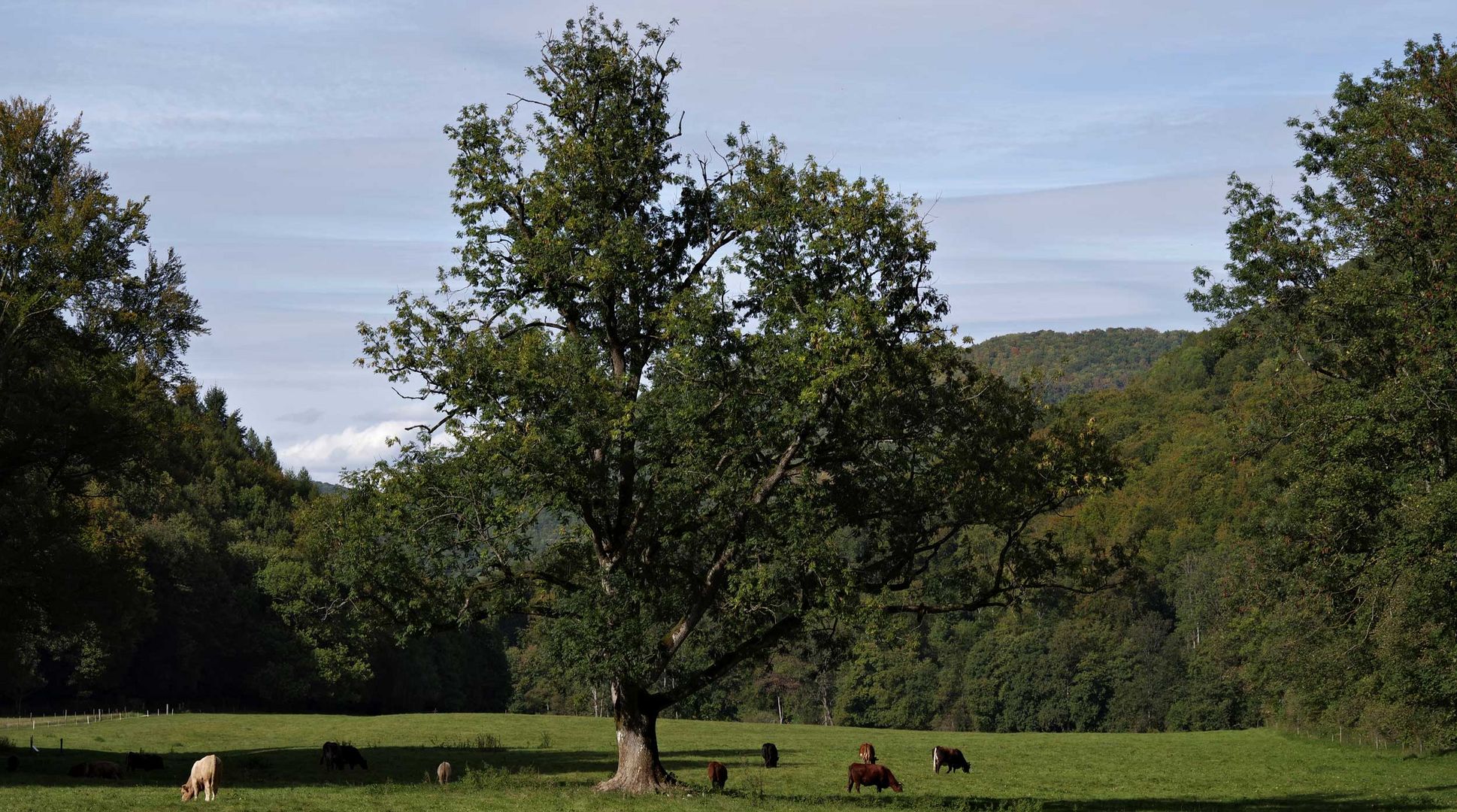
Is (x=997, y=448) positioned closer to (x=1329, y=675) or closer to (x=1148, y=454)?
(x=1329, y=675)

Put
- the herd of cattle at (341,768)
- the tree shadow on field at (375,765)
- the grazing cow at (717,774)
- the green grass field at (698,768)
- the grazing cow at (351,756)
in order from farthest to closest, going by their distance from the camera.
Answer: the grazing cow at (351,756)
the grazing cow at (717,774)
the tree shadow on field at (375,765)
the green grass field at (698,768)
the herd of cattle at (341,768)

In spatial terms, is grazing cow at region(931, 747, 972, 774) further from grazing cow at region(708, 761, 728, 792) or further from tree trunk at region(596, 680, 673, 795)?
tree trunk at region(596, 680, 673, 795)

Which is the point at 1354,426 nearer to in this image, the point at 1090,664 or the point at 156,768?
the point at 156,768

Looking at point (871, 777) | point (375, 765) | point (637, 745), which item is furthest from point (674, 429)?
point (375, 765)

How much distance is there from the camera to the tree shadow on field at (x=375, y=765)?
103 feet

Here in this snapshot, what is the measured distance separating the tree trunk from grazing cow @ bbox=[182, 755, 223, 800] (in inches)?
324

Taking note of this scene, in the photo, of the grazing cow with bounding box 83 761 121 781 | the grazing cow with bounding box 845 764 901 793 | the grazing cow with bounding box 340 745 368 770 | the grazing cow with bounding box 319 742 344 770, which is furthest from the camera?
the grazing cow with bounding box 340 745 368 770

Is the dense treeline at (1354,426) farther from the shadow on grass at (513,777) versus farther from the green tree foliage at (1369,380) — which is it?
the shadow on grass at (513,777)

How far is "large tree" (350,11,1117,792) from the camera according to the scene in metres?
25.3

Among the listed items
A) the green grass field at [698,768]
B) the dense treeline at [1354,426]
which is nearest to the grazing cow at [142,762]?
the green grass field at [698,768]

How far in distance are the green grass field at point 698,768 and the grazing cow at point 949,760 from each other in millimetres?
976

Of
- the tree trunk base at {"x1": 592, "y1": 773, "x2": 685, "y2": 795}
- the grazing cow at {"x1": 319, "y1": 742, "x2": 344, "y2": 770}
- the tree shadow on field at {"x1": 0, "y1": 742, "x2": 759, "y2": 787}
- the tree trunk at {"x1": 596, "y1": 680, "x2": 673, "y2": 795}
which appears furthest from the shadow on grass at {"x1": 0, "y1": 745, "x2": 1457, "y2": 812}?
the tree trunk at {"x1": 596, "y1": 680, "x2": 673, "y2": 795}

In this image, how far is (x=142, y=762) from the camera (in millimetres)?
34500

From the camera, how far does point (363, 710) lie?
3898 inches
